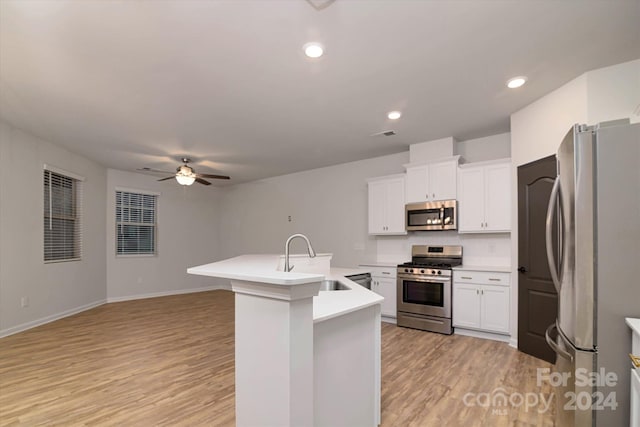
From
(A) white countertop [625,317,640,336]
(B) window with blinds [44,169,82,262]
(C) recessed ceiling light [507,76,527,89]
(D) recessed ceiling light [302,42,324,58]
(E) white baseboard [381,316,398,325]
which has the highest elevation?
(D) recessed ceiling light [302,42,324,58]

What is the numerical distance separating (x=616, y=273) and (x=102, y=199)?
794cm

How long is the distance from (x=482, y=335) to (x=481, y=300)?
1.59 ft

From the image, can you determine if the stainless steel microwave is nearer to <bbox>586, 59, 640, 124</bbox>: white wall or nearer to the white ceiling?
the white ceiling

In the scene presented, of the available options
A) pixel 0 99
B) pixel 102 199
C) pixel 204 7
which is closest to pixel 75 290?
pixel 102 199

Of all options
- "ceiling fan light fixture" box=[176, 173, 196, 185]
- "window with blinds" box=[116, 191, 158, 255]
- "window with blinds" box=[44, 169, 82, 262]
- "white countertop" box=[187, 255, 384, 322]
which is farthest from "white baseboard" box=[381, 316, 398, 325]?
"window with blinds" box=[116, 191, 158, 255]

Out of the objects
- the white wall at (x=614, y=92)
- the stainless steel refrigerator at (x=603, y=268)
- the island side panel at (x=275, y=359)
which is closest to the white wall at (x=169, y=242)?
the island side panel at (x=275, y=359)

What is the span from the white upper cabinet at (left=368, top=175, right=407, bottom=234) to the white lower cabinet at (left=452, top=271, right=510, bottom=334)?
124 centimetres

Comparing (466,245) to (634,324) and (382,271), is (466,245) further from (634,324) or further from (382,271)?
(634,324)

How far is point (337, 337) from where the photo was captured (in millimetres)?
1791

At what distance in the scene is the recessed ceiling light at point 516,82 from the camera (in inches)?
119

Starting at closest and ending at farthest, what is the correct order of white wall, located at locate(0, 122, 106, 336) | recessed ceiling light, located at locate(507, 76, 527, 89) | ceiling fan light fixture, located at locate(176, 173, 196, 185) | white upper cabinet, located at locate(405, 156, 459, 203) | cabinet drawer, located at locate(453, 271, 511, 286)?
recessed ceiling light, located at locate(507, 76, 527, 89) < cabinet drawer, located at locate(453, 271, 511, 286) < white wall, located at locate(0, 122, 106, 336) < white upper cabinet, located at locate(405, 156, 459, 203) < ceiling fan light fixture, located at locate(176, 173, 196, 185)

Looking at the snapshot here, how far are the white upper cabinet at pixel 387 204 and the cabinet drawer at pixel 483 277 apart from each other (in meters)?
1.12

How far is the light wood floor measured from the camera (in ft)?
7.79

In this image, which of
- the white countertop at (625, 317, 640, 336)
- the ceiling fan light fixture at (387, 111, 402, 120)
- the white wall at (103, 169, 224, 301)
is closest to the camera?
the white countertop at (625, 317, 640, 336)
